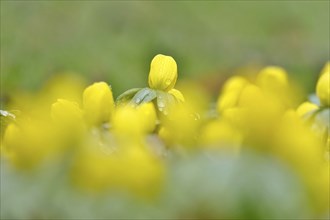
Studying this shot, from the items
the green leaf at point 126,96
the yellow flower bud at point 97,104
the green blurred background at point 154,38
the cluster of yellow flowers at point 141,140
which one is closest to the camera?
the cluster of yellow flowers at point 141,140

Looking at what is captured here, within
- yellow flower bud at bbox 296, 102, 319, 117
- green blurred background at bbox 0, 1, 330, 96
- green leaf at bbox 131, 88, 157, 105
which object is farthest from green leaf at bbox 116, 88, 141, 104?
green blurred background at bbox 0, 1, 330, 96

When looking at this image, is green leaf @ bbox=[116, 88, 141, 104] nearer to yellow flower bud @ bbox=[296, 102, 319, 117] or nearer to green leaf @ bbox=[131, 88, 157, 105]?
Answer: green leaf @ bbox=[131, 88, 157, 105]

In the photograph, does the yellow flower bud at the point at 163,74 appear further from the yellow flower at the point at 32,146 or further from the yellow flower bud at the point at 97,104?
the yellow flower at the point at 32,146

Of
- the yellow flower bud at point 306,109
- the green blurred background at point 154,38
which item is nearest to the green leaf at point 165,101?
the yellow flower bud at point 306,109

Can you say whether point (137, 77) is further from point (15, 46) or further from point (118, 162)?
point (118, 162)

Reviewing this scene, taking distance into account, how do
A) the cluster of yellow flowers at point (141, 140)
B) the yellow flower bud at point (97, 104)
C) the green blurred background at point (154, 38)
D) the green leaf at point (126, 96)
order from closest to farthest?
the cluster of yellow flowers at point (141, 140), the yellow flower bud at point (97, 104), the green leaf at point (126, 96), the green blurred background at point (154, 38)

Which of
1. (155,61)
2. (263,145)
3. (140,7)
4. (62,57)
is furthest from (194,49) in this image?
(263,145)

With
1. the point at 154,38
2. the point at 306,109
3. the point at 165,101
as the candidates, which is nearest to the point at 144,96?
the point at 165,101

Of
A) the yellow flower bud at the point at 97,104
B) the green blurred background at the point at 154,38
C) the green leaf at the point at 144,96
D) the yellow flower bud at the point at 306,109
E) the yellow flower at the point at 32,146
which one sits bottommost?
the yellow flower at the point at 32,146
